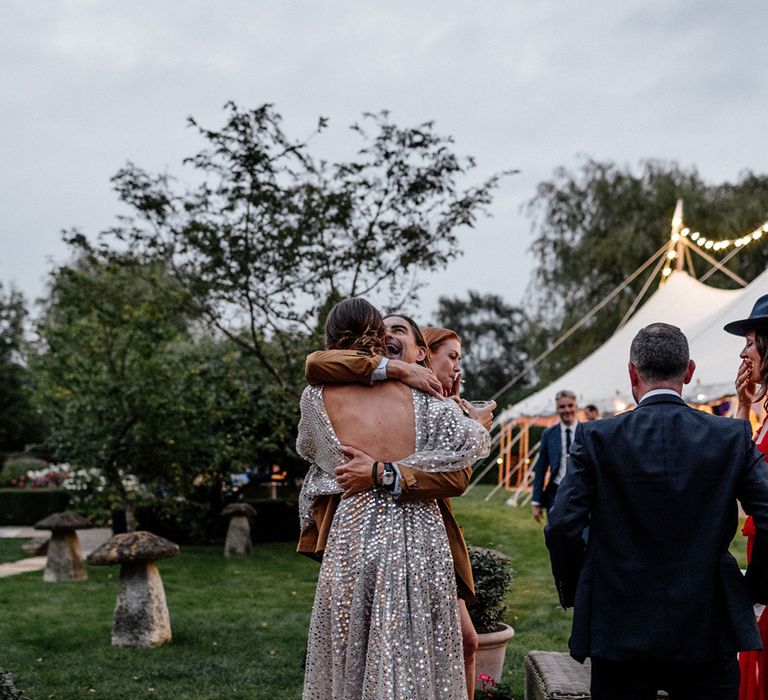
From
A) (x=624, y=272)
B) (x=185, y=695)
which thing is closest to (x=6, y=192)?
(x=624, y=272)

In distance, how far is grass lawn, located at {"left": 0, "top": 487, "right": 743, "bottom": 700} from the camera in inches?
230

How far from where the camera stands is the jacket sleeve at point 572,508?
246 centimetres

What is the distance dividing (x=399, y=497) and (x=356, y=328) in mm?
622

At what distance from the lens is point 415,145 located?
8.34 metres

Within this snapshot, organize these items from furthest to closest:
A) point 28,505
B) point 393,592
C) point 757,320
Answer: point 28,505 → point 757,320 → point 393,592

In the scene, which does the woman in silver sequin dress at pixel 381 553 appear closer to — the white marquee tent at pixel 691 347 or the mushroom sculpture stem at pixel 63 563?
the mushroom sculpture stem at pixel 63 563

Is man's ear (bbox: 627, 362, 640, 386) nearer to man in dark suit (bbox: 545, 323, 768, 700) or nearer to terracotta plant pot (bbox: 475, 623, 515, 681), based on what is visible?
man in dark suit (bbox: 545, 323, 768, 700)

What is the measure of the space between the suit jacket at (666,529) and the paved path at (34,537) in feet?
33.5

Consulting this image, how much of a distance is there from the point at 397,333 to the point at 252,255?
5.29 metres

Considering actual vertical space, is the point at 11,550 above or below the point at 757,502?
below

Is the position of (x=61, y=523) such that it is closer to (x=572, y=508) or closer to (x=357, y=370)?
(x=357, y=370)

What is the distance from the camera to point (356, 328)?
10.1 feet

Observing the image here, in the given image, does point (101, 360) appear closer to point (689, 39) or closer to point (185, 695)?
point (185, 695)

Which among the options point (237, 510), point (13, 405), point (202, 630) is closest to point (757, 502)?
point (202, 630)
